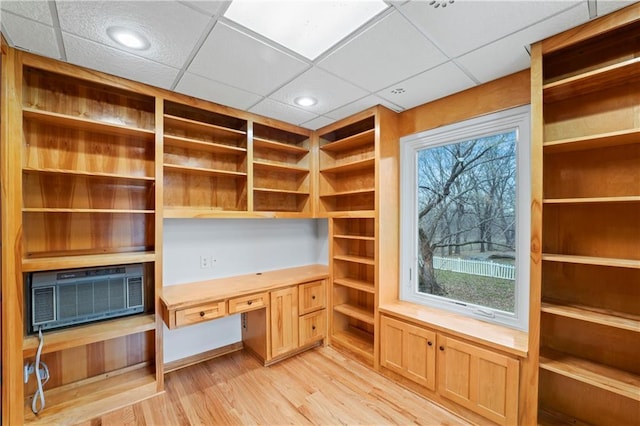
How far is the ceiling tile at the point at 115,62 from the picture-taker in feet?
5.57

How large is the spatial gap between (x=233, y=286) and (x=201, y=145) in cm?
142

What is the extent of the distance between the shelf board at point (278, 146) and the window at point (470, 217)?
4.12ft

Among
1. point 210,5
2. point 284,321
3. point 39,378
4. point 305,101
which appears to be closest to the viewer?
point 210,5

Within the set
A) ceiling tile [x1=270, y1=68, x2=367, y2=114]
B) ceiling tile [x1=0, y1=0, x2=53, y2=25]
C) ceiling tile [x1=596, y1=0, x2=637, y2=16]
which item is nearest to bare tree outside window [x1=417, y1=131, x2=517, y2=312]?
ceiling tile [x1=596, y1=0, x2=637, y2=16]

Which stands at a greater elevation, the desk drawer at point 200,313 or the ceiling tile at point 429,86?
the ceiling tile at point 429,86

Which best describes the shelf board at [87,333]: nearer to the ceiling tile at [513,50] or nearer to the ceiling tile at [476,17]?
the ceiling tile at [476,17]

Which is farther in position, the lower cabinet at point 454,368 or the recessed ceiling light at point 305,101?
the recessed ceiling light at point 305,101

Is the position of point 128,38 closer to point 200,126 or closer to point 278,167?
point 200,126

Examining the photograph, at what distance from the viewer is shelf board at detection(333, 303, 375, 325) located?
9.27ft

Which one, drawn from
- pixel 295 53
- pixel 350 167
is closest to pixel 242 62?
pixel 295 53

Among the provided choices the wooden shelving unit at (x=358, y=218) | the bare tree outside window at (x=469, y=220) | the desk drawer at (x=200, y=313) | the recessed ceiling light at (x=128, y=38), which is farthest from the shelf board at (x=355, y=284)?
the recessed ceiling light at (x=128, y=38)

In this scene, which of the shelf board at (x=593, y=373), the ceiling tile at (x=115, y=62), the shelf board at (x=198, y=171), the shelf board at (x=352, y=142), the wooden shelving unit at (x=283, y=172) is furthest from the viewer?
the wooden shelving unit at (x=283, y=172)

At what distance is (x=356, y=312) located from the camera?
298 cm

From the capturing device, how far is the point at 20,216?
1799 mm
